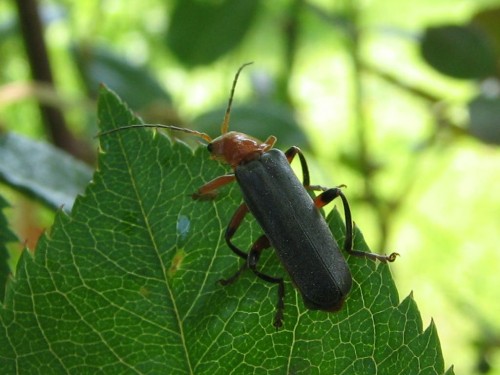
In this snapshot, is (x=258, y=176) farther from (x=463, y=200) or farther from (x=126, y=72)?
(x=463, y=200)

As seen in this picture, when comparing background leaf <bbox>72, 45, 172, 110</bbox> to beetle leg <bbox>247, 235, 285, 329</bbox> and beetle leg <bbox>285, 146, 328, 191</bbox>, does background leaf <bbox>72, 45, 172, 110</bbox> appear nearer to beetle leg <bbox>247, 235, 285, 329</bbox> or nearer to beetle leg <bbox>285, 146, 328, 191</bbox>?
beetle leg <bbox>285, 146, 328, 191</bbox>

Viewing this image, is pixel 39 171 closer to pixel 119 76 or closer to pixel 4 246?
pixel 4 246

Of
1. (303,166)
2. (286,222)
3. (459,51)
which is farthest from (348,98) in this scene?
(286,222)

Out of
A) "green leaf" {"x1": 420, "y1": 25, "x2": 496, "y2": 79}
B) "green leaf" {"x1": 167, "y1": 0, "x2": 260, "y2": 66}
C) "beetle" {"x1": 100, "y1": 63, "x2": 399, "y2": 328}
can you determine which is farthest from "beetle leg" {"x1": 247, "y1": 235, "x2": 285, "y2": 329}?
"green leaf" {"x1": 167, "y1": 0, "x2": 260, "y2": 66}

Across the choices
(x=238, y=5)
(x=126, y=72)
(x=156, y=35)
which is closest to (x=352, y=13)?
(x=238, y=5)

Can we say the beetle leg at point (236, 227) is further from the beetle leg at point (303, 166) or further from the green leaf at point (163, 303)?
the beetle leg at point (303, 166)

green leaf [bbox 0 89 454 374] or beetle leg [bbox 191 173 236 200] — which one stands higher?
beetle leg [bbox 191 173 236 200]
